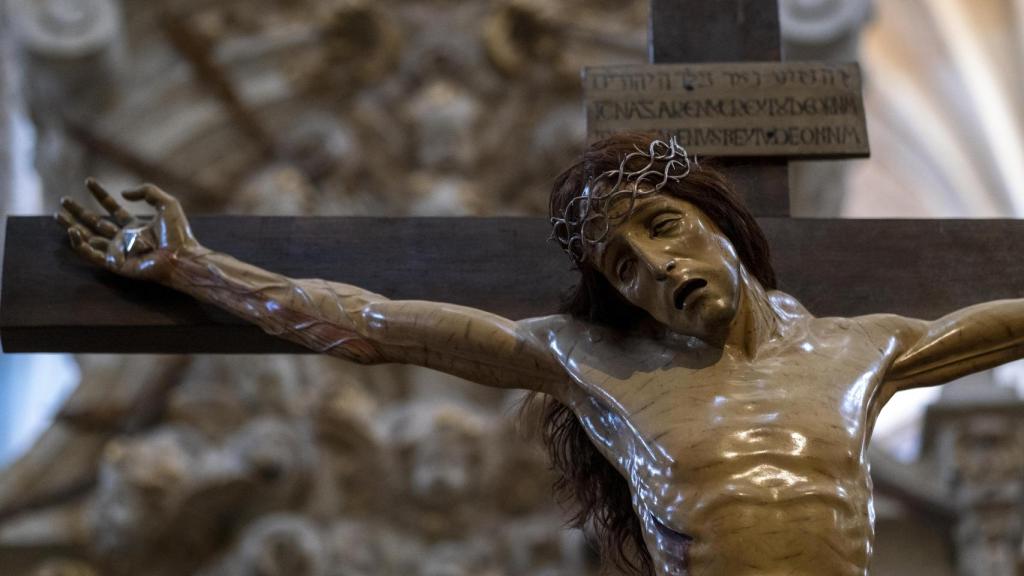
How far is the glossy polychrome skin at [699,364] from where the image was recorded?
1.72 metres

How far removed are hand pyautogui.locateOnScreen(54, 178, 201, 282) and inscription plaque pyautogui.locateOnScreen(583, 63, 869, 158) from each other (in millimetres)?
485

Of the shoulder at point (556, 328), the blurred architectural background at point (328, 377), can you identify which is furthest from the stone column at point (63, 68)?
the shoulder at point (556, 328)

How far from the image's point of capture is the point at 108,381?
4.16m

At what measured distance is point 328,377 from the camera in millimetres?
4113

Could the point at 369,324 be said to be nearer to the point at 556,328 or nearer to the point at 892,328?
the point at 556,328

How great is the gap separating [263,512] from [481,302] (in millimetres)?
1992

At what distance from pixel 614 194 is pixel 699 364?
179 millimetres

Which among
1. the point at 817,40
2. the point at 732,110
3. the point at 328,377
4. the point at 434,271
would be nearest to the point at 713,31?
the point at 732,110

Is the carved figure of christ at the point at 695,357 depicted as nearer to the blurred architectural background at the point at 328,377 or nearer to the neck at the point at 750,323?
the neck at the point at 750,323

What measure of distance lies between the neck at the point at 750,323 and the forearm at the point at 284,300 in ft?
1.23

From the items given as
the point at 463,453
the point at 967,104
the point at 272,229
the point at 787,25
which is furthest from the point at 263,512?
the point at 967,104

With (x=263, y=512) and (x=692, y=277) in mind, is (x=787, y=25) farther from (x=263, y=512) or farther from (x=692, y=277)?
(x=692, y=277)

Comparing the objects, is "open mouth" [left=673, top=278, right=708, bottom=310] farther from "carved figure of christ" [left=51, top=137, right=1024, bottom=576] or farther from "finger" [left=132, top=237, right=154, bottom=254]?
"finger" [left=132, top=237, right=154, bottom=254]

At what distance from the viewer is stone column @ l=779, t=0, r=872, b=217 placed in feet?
14.4
